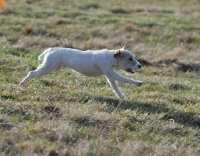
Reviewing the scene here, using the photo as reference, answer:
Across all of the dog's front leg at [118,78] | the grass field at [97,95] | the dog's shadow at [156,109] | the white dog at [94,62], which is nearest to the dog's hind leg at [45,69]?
the white dog at [94,62]

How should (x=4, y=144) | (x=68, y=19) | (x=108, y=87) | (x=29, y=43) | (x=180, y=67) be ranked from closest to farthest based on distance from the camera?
(x=4, y=144)
(x=108, y=87)
(x=180, y=67)
(x=29, y=43)
(x=68, y=19)

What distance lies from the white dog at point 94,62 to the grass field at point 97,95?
15.6 inches

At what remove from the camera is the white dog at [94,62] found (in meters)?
10.9

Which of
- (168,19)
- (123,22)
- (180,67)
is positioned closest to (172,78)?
(180,67)

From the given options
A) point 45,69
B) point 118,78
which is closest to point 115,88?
point 118,78

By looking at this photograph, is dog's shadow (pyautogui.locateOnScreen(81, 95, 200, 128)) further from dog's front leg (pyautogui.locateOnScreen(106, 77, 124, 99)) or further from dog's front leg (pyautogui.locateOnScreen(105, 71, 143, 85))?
dog's front leg (pyautogui.locateOnScreen(105, 71, 143, 85))

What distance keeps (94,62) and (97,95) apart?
645 mm

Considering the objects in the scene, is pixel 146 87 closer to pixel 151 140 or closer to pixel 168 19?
pixel 151 140

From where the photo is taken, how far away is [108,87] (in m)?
12.0

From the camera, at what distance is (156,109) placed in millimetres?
10492

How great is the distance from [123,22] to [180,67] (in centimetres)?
610

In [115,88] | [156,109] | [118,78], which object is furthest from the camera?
[115,88]

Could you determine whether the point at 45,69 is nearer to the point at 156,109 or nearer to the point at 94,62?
the point at 94,62

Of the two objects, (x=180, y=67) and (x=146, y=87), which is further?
(x=180, y=67)
